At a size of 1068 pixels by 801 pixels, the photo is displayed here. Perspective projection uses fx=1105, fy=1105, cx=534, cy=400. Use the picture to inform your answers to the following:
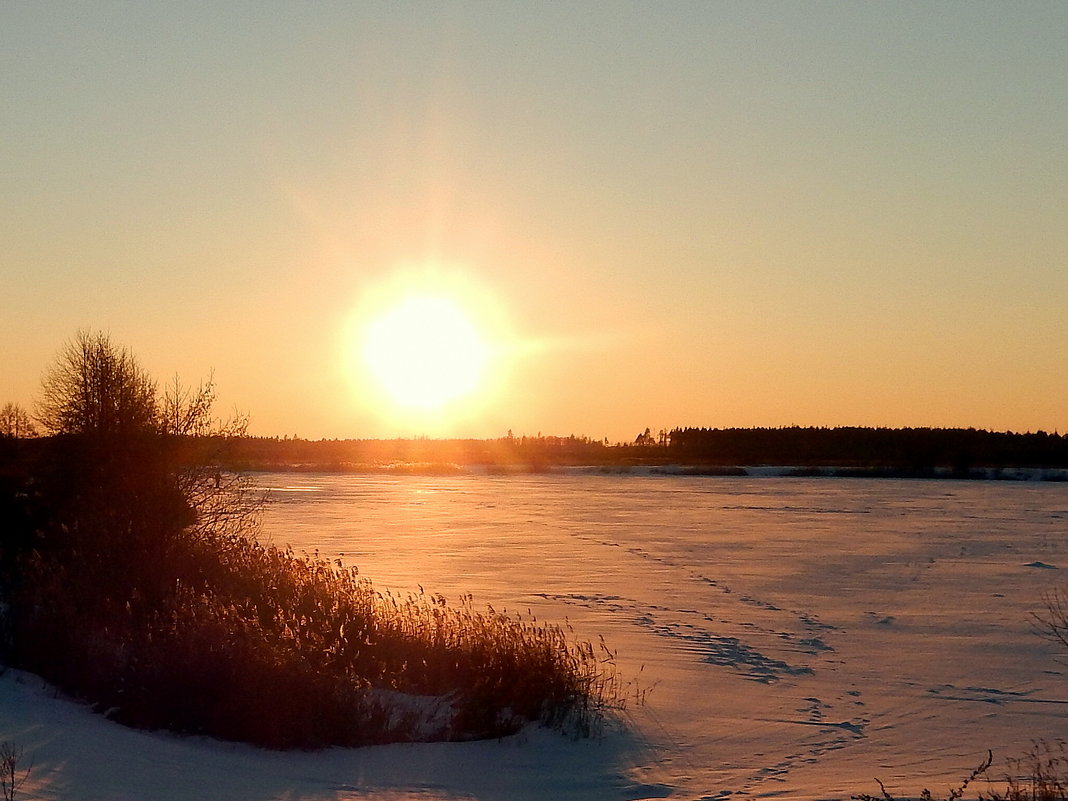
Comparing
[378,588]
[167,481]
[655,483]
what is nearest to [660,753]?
[378,588]

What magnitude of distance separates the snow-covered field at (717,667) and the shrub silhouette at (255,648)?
32cm

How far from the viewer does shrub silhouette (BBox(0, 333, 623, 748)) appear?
9.41 metres

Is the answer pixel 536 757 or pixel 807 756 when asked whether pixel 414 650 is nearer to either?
pixel 536 757

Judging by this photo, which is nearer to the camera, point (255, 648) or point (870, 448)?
point (255, 648)

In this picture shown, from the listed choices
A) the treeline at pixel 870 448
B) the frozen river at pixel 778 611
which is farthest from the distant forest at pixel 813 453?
the frozen river at pixel 778 611

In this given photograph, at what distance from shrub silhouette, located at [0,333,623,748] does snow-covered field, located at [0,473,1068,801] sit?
315mm

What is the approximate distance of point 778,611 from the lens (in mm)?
16938

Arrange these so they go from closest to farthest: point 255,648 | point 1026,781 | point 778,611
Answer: point 1026,781 → point 255,648 → point 778,611

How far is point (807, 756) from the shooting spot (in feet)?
30.7

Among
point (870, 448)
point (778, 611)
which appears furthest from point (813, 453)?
point (778, 611)

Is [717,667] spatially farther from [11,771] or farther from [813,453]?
[813,453]

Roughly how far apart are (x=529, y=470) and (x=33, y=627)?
66408mm

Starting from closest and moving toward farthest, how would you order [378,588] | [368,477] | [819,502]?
[378,588]
[819,502]
[368,477]

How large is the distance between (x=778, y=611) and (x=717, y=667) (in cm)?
436
